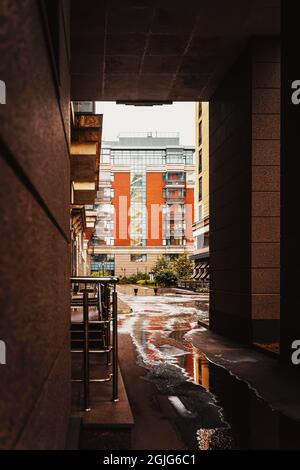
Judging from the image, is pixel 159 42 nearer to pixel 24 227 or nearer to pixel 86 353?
pixel 86 353

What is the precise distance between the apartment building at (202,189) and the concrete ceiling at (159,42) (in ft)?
94.7

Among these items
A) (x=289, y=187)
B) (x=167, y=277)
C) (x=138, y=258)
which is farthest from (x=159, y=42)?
(x=138, y=258)

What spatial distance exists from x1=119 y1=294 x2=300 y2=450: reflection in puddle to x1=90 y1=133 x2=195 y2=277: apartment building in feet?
232

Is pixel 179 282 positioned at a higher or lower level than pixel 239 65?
lower

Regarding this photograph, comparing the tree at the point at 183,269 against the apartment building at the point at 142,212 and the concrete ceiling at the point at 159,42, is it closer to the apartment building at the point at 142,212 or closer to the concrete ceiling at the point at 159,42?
the apartment building at the point at 142,212

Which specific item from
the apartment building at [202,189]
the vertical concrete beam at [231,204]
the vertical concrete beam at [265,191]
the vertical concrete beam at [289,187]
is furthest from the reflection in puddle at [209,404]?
the apartment building at [202,189]

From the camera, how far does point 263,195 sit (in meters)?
9.59

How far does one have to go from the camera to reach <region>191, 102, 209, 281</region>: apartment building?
4091 centimetres

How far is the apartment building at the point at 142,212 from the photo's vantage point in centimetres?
8094

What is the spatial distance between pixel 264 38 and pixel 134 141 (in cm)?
8752

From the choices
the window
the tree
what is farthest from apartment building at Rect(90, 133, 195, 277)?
the tree

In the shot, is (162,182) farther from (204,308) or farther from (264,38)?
(264,38)

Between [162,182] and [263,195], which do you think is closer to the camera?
[263,195]
